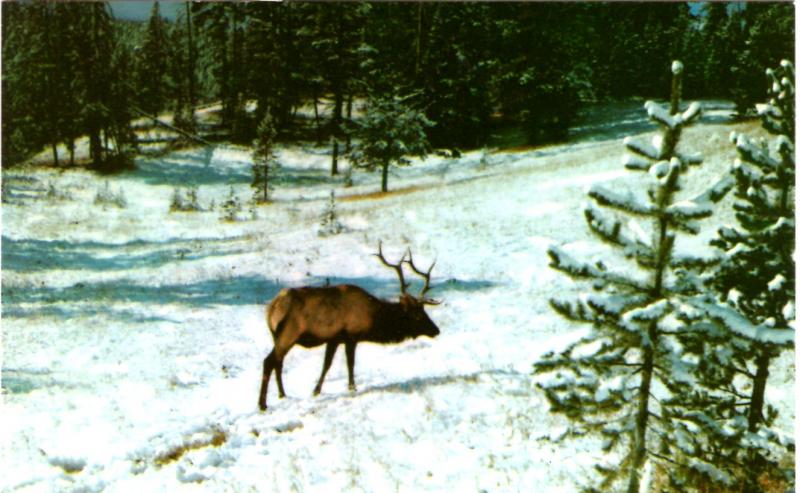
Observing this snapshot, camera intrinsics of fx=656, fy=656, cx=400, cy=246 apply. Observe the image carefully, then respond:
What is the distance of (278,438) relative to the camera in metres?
8.38

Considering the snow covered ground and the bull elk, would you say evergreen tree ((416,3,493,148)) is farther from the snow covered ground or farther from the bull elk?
the bull elk

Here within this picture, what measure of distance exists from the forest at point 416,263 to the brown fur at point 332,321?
50 mm

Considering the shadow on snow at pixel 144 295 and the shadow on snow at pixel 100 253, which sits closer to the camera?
the shadow on snow at pixel 144 295

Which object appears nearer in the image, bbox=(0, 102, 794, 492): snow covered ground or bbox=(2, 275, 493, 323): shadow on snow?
bbox=(0, 102, 794, 492): snow covered ground

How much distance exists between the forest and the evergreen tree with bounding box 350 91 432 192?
0.12m

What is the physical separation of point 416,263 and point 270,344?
565 cm

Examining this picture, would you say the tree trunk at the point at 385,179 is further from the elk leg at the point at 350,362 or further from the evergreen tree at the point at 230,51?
the elk leg at the point at 350,362

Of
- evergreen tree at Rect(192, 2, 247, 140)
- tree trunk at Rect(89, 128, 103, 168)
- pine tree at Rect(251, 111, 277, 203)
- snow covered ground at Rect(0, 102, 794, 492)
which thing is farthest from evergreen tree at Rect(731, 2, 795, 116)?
evergreen tree at Rect(192, 2, 247, 140)

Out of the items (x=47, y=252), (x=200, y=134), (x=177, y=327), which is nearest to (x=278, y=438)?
(x=177, y=327)

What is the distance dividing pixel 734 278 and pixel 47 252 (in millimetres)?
19097

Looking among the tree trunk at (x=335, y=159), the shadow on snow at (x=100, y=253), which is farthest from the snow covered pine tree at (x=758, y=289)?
the tree trunk at (x=335, y=159)

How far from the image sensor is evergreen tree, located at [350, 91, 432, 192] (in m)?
28.0

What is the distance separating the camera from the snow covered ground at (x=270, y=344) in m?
7.56

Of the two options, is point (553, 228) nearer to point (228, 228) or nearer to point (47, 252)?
point (228, 228)
